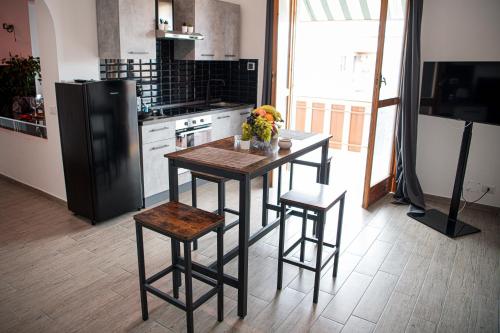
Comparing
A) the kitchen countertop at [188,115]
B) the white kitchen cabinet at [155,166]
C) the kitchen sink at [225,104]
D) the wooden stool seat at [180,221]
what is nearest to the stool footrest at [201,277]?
the wooden stool seat at [180,221]

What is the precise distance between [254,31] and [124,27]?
2.04 metres

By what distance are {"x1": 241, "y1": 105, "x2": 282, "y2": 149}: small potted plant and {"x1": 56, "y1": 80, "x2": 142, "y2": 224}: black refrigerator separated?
1463mm

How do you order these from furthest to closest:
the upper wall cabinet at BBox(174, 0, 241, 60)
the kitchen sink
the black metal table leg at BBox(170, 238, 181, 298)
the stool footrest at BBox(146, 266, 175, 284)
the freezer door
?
1. the kitchen sink
2. the upper wall cabinet at BBox(174, 0, 241, 60)
3. the freezer door
4. the black metal table leg at BBox(170, 238, 181, 298)
5. the stool footrest at BBox(146, 266, 175, 284)

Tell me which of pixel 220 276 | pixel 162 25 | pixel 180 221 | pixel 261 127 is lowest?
pixel 220 276

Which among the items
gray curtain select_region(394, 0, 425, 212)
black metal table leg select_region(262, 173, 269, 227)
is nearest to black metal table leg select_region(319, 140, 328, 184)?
black metal table leg select_region(262, 173, 269, 227)

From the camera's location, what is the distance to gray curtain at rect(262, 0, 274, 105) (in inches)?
189

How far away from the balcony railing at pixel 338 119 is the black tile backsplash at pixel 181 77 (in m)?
1.45

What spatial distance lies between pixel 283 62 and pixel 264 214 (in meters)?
2.32

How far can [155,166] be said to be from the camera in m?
4.21

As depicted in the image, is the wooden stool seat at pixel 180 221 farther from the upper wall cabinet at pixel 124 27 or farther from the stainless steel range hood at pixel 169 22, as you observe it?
the stainless steel range hood at pixel 169 22

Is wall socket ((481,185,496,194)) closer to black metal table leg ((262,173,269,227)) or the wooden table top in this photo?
the wooden table top

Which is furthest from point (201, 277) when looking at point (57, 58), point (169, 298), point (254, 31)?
point (254, 31)

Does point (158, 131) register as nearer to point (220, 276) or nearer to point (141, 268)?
point (141, 268)

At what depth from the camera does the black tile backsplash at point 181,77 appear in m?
4.39
